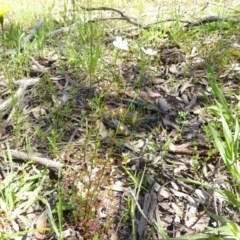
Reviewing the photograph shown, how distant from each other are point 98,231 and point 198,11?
2.49 m

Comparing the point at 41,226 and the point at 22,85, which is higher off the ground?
the point at 22,85

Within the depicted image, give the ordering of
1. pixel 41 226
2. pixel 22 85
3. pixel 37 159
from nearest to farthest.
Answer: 1. pixel 41 226
2. pixel 37 159
3. pixel 22 85

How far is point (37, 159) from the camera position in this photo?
1.62 m

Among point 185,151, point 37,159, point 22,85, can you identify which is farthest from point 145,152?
point 22,85

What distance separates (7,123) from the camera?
1.88 metres

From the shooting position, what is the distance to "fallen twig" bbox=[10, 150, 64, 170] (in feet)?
5.18

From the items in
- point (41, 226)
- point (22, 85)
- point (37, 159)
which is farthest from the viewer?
point (22, 85)

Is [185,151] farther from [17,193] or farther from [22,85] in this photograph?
[22,85]

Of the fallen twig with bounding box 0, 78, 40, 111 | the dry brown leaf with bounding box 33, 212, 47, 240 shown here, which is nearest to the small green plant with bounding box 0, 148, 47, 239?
the dry brown leaf with bounding box 33, 212, 47, 240

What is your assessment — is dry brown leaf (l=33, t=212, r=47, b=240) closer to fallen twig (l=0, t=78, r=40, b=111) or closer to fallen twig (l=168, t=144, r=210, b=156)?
fallen twig (l=168, t=144, r=210, b=156)

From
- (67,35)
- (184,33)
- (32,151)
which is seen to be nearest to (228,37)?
(184,33)

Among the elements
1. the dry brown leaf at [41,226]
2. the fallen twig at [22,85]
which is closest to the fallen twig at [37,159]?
the dry brown leaf at [41,226]

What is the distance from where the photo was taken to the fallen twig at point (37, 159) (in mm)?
1579

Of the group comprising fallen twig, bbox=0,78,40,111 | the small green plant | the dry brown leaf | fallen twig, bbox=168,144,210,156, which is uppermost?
fallen twig, bbox=0,78,40,111
